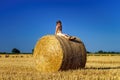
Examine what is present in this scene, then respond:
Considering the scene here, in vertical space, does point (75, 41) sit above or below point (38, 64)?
above

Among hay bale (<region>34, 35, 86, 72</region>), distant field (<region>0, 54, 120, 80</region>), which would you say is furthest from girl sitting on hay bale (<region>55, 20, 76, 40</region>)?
distant field (<region>0, 54, 120, 80</region>)

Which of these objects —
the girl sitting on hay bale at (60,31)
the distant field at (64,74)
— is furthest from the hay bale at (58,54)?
the distant field at (64,74)

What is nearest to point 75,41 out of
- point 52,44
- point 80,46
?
point 80,46

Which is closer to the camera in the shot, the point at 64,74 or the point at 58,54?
the point at 64,74

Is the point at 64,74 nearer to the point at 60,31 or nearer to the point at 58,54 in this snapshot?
the point at 58,54

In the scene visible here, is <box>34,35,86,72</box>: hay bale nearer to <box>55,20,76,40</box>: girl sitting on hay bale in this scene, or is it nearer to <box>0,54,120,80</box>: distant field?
<box>55,20,76,40</box>: girl sitting on hay bale

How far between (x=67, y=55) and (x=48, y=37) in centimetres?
110

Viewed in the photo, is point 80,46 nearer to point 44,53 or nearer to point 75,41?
point 75,41

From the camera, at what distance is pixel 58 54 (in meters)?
12.5

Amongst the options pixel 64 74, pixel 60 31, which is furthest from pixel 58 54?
pixel 64 74

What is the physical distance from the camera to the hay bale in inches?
493

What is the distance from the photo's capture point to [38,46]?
530 inches

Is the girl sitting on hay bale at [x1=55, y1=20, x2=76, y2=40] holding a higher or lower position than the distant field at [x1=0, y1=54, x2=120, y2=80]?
higher

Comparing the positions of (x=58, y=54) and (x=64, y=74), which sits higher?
(x=58, y=54)
